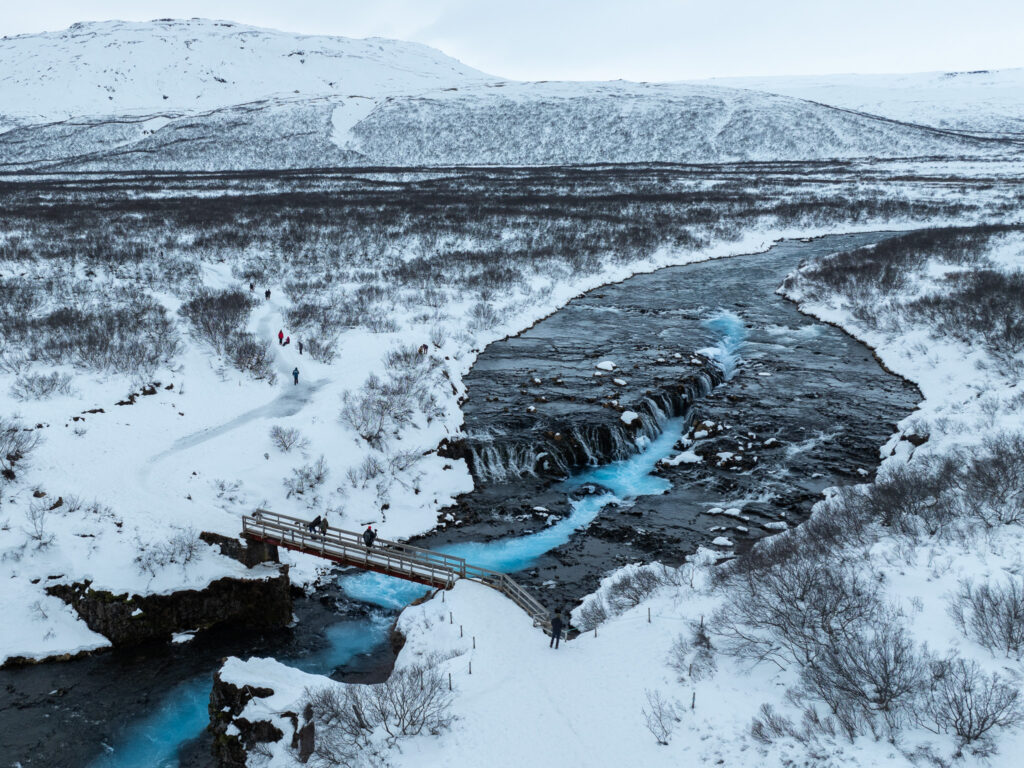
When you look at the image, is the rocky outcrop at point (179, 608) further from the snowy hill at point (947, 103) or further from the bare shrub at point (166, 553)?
the snowy hill at point (947, 103)

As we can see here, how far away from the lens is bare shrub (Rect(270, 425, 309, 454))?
23406mm

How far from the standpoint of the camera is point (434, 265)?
4975 centimetres

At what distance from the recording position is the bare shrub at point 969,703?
9188 millimetres

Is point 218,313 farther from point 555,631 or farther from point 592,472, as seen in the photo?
point 555,631

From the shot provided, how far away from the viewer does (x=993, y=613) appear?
1095 centimetres

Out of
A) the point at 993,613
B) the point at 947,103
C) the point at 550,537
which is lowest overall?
the point at 550,537

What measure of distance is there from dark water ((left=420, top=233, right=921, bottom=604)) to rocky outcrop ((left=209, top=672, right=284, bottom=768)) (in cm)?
744

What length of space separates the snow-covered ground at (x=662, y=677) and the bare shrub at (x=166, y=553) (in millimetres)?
4812

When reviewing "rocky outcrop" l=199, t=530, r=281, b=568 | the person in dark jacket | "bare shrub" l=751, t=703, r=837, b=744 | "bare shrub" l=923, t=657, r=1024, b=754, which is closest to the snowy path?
"rocky outcrop" l=199, t=530, r=281, b=568

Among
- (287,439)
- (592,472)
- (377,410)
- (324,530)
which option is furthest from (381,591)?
(592,472)

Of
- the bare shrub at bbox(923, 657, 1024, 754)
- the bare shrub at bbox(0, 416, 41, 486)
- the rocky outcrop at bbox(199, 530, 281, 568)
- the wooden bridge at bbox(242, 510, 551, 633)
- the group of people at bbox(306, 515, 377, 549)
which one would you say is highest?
the bare shrub at bbox(923, 657, 1024, 754)

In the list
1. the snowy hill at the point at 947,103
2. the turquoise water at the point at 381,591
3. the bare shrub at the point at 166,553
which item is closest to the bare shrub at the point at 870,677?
the turquoise water at the point at 381,591

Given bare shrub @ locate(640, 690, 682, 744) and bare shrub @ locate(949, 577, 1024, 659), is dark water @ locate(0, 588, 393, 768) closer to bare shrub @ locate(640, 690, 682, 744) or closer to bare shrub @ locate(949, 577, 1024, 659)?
bare shrub @ locate(640, 690, 682, 744)

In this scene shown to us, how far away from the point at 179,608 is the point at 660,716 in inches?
504
